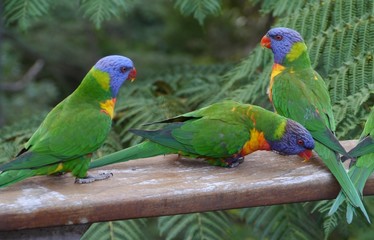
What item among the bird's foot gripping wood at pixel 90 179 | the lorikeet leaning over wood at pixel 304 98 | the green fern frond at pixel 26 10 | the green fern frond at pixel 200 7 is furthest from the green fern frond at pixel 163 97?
the bird's foot gripping wood at pixel 90 179

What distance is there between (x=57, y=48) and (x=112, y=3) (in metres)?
1.79

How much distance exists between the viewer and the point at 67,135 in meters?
1.37

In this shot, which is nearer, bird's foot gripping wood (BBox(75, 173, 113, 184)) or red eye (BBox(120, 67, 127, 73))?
bird's foot gripping wood (BBox(75, 173, 113, 184))

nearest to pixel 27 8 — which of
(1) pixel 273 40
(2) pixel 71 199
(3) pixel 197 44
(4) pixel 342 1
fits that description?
(1) pixel 273 40

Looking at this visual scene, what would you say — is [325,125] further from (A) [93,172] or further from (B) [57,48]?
(B) [57,48]

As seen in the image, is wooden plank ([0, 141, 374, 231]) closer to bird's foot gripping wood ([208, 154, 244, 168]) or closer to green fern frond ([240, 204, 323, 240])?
bird's foot gripping wood ([208, 154, 244, 168])

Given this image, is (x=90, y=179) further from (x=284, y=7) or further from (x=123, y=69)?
(x=284, y=7)

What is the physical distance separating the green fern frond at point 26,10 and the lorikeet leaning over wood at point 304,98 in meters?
0.74

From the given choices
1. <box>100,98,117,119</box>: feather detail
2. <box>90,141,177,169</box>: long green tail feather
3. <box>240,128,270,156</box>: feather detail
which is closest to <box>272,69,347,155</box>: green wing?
<box>240,128,270,156</box>: feather detail

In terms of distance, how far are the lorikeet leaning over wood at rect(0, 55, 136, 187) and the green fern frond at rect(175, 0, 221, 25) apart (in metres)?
0.79

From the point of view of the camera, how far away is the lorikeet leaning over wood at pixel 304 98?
1.42 meters

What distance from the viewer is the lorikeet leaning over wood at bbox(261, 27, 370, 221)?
4.65 feet

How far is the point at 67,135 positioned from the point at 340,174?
0.53 m

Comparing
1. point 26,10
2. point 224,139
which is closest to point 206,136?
point 224,139
